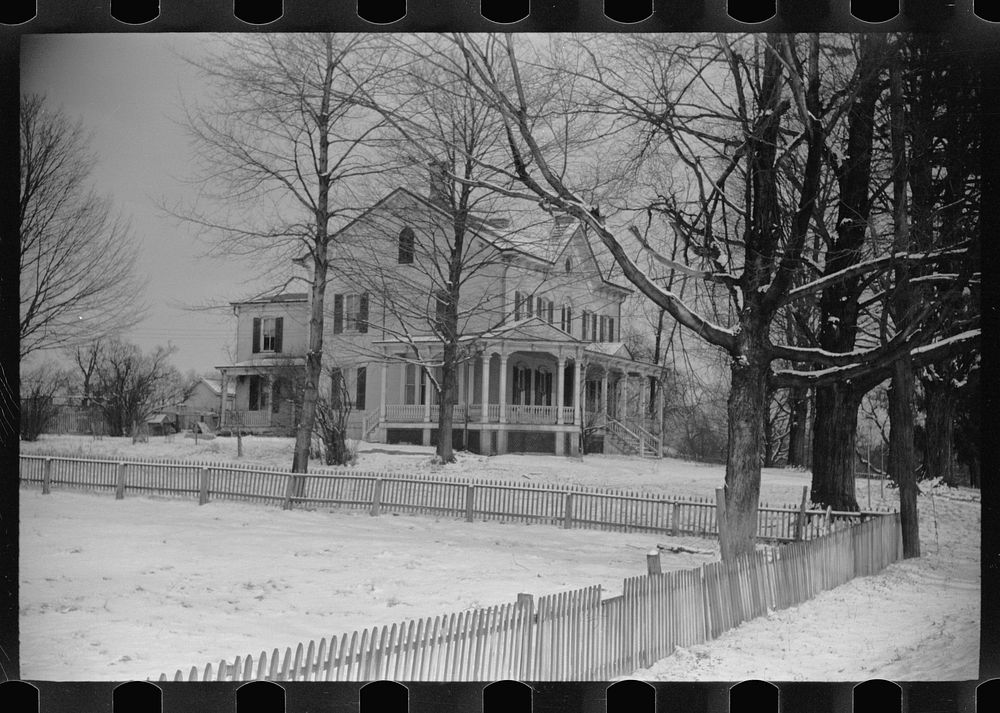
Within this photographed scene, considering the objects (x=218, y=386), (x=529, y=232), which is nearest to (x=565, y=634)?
(x=529, y=232)

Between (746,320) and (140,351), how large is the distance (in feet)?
20.2

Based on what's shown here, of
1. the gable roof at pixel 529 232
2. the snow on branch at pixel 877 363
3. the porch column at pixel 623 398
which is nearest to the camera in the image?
the snow on branch at pixel 877 363

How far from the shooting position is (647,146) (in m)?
10.0

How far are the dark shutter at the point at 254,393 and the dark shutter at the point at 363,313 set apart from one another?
1813 millimetres

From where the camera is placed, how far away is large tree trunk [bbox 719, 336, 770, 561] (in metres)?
10.1

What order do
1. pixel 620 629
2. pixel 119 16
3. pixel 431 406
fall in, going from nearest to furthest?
pixel 620 629 < pixel 119 16 < pixel 431 406

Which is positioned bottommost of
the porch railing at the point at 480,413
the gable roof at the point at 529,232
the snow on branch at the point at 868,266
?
the porch railing at the point at 480,413

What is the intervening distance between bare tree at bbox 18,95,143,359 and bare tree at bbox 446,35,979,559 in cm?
372

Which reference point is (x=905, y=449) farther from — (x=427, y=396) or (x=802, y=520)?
(x=427, y=396)

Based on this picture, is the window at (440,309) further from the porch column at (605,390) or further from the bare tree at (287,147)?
the porch column at (605,390)

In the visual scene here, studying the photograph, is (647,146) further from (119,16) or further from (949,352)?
(119,16)

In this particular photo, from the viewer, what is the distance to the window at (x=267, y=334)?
39.2ft

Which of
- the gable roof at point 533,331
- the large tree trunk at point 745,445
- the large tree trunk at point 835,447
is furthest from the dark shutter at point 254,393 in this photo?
the large tree trunk at point 835,447

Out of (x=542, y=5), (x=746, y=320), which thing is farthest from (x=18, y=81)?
(x=746, y=320)
